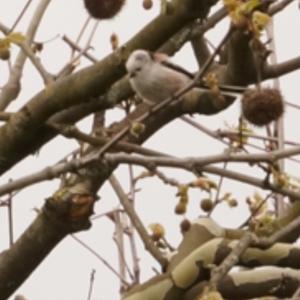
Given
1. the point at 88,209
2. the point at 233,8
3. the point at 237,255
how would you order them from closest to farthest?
the point at 237,255 < the point at 233,8 < the point at 88,209

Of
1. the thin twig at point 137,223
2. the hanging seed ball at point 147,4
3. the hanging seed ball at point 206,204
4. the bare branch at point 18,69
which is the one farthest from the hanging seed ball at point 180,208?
the bare branch at point 18,69

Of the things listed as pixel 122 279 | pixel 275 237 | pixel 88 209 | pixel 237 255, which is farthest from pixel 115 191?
pixel 237 255

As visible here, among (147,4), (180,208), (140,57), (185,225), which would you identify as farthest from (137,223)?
(147,4)

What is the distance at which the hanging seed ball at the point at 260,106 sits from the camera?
10.1ft

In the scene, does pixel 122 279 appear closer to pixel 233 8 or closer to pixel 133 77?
pixel 133 77

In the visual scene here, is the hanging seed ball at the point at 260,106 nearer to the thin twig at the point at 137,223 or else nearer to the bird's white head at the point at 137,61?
the bird's white head at the point at 137,61

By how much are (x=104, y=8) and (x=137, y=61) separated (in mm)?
567

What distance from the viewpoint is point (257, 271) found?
123 inches

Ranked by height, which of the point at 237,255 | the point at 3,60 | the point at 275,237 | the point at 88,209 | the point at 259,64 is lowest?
the point at 237,255

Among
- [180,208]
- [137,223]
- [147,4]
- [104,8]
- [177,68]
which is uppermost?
[104,8]

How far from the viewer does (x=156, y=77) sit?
3816 millimetres

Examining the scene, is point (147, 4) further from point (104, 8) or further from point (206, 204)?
point (206, 204)

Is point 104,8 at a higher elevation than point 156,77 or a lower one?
higher

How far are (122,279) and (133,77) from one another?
0.85m
